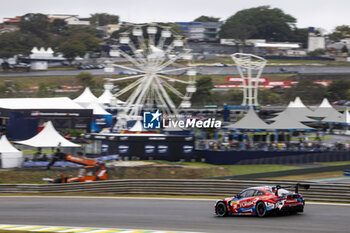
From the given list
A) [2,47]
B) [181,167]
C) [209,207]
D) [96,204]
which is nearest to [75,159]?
[181,167]

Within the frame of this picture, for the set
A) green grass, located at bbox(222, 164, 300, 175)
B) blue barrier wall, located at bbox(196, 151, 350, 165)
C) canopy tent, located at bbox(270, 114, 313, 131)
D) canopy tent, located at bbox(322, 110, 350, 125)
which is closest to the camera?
green grass, located at bbox(222, 164, 300, 175)

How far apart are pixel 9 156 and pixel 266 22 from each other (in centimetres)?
12809

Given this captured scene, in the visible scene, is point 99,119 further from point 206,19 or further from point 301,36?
point 206,19

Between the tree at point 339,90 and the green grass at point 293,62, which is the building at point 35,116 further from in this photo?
the green grass at point 293,62

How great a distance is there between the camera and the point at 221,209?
50.8ft

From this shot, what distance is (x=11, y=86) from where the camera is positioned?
72625mm

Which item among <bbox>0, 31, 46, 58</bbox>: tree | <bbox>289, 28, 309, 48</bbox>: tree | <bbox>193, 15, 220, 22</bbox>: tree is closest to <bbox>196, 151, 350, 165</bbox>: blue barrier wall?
<bbox>0, 31, 46, 58</bbox>: tree

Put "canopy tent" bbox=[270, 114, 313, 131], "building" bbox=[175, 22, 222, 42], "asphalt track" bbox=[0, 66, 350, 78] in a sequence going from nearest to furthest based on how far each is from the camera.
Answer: "canopy tent" bbox=[270, 114, 313, 131] → "asphalt track" bbox=[0, 66, 350, 78] → "building" bbox=[175, 22, 222, 42]

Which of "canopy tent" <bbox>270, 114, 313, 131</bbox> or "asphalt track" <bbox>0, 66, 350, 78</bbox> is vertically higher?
"asphalt track" <bbox>0, 66, 350, 78</bbox>

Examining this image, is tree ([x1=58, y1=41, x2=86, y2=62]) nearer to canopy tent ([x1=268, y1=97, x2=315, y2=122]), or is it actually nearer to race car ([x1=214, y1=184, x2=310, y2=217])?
canopy tent ([x1=268, y1=97, x2=315, y2=122])

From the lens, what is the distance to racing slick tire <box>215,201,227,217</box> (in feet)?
50.6

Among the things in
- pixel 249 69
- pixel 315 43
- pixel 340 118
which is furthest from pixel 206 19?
pixel 340 118

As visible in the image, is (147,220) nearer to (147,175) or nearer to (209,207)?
(209,207)

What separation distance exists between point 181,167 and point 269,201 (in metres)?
15.0
